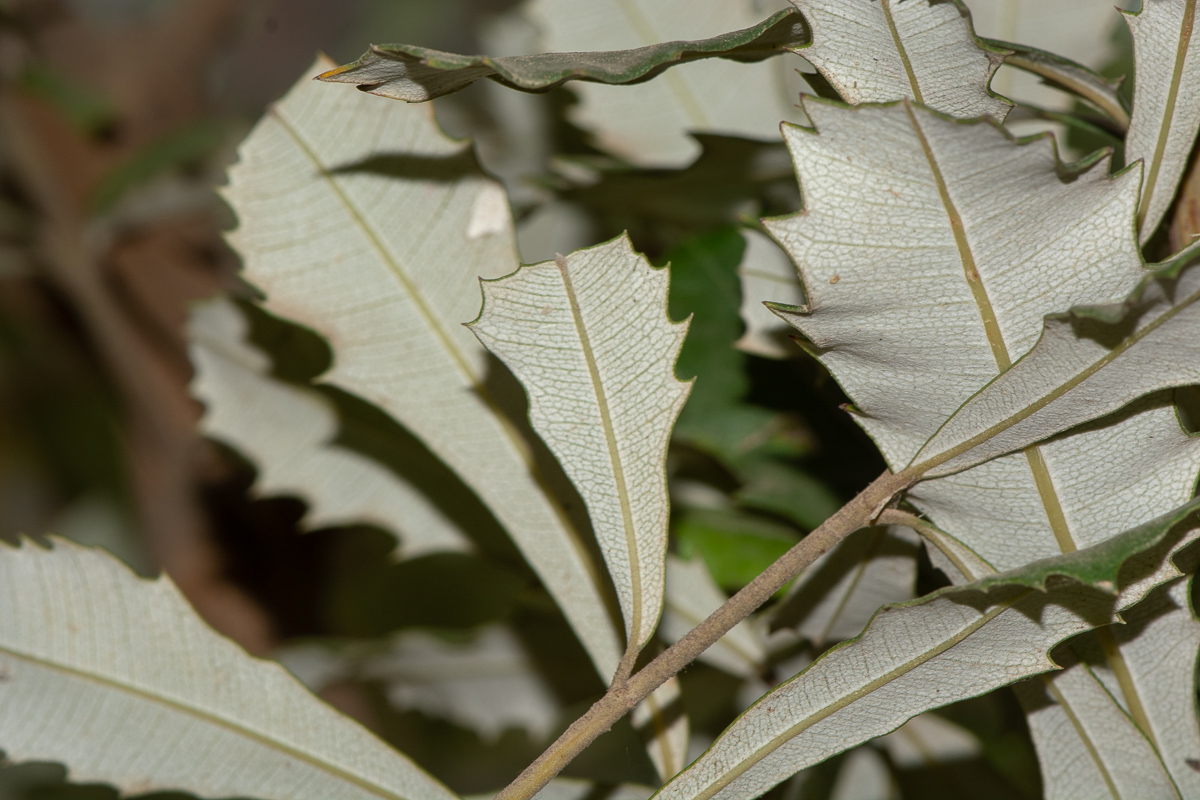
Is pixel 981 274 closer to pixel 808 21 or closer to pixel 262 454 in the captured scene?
pixel 808 21

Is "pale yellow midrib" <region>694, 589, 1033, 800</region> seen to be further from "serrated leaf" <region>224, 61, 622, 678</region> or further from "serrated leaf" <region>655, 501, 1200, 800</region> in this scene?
"serrated leaf" <region>224, 61, 622, 678</region>

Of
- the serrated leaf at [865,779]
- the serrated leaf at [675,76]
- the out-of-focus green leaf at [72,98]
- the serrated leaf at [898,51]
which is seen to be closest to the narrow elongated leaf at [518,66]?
the serrated leaf at [898,51]

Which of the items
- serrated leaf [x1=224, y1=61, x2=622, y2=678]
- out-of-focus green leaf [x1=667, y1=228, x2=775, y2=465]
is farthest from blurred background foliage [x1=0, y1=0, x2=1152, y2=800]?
serrated leaf [x1=224, y1=61, x2=622, y2=678]

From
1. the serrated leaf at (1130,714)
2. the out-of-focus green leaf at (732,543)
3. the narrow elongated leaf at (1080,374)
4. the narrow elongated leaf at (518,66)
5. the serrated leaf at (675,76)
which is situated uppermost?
the narrow elongated leaf at (518,66)

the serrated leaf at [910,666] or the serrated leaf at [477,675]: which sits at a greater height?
the serrated leaf at [910,666]

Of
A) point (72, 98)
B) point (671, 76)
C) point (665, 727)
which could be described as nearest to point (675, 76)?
point (671, 76)

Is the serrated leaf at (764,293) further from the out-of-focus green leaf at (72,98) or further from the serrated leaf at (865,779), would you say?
the out-of-focus green leaf at (72,98)
